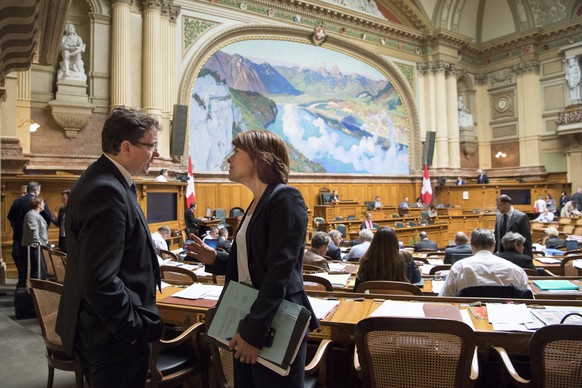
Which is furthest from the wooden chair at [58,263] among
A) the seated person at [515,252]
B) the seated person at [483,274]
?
the seated person at [515,252]

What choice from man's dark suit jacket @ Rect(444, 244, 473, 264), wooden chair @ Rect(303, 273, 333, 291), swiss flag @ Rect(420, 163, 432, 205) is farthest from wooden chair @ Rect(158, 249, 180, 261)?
swiss flag @ Rect(420, 163, 432, 205)

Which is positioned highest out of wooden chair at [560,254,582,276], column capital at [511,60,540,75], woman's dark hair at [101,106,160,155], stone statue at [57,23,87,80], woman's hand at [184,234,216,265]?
column capital at [511,60,540,75]

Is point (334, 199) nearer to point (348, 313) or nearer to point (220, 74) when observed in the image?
point (220, 74)

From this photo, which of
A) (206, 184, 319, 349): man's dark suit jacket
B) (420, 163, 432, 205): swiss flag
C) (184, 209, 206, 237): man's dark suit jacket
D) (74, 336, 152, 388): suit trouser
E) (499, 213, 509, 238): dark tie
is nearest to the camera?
(206, 184, 319, 349): man's dark suit jacket

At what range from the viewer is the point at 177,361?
8.63 ft

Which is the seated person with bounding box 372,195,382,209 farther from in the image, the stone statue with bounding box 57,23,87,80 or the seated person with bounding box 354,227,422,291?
the seated person with bounding box 354,227,422,291

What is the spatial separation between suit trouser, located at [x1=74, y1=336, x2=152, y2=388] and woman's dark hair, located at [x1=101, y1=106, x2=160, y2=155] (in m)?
0.77

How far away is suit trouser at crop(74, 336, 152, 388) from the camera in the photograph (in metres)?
1.60

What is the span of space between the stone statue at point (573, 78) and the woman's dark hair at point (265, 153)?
19.9 m

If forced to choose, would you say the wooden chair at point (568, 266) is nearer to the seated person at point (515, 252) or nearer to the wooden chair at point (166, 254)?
the seated person at point (515, 252)

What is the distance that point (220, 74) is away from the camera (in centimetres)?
1313

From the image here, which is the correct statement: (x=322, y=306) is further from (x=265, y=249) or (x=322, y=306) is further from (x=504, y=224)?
(x=504, y=224)

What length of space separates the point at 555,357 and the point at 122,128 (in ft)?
6.92

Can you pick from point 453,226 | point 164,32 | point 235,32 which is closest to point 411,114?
point 453,226
